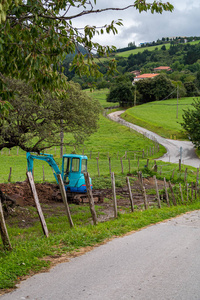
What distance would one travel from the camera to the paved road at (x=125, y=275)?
554cm

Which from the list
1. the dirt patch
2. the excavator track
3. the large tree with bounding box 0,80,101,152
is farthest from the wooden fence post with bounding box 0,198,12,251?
the excavator track

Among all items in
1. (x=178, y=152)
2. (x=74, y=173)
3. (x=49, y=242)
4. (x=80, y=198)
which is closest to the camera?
(x=49, y=242)

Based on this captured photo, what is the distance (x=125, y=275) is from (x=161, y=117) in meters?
83.5

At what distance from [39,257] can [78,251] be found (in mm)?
998

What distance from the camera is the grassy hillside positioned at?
237 ft

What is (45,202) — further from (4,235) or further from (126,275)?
(126,275)

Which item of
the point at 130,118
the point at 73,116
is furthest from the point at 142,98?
the point at 73,116

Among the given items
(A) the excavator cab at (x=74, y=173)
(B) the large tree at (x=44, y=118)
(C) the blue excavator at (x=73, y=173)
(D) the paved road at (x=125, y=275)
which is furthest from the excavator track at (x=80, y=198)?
(D) the paved road at (x=125, y=275)

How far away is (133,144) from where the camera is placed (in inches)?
2306

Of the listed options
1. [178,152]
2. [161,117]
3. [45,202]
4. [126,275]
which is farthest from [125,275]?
[161,117]

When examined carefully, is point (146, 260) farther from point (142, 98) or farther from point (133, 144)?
point (142, 98)

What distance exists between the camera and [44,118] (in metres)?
17.3

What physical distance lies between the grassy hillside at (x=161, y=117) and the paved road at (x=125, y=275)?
56584 millimetres

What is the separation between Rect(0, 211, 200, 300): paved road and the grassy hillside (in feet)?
186
